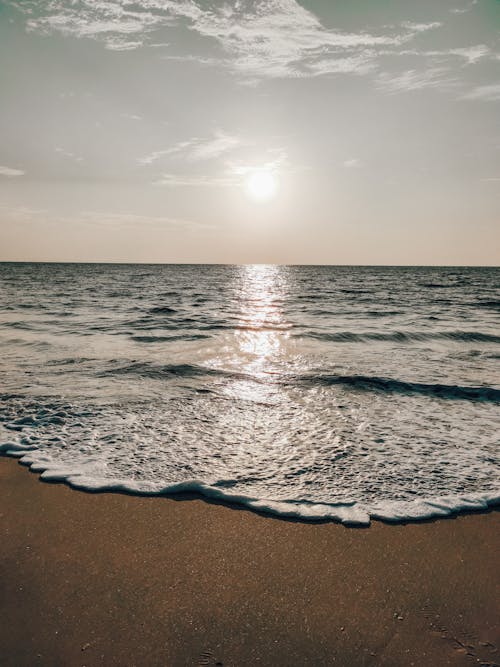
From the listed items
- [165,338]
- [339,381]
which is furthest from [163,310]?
[339,381]

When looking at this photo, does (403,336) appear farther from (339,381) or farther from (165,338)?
(165,338)

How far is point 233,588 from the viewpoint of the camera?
2500 mm

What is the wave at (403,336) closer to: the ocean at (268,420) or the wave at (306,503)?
the ocean at (268,420)

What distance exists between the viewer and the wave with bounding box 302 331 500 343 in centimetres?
1156

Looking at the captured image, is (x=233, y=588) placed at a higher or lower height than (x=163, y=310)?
lower

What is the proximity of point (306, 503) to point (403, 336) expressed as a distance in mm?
9617

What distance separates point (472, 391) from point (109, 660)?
6.32 meters

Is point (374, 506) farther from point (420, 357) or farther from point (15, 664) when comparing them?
point (420, 357)

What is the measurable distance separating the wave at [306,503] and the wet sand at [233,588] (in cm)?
9

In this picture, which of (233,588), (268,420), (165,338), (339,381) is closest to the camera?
(233,588)

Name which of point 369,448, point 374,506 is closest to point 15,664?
point 374,506

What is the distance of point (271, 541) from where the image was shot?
2.96 metres

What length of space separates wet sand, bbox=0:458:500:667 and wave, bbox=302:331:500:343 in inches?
333

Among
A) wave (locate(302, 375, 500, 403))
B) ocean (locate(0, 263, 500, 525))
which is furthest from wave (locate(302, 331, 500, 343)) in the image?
wave (locate(302, 375, 500, 403))
